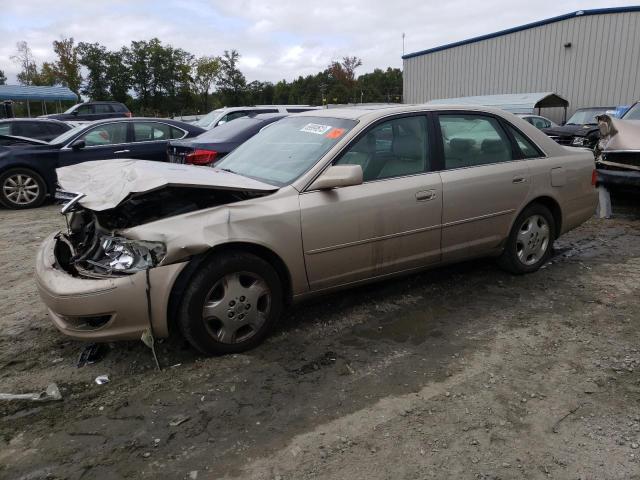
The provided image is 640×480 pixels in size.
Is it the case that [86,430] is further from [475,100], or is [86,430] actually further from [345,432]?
[475,100]

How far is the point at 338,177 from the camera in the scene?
350cm

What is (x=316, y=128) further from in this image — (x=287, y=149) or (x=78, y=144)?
(x=78, y=144)

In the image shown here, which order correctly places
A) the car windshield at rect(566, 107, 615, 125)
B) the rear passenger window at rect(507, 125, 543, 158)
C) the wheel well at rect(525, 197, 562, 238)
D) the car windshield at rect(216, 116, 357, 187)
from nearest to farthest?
the car windshield at rect(216, 116, 357, 187) < the rear passenger window at rect(507, 125, 543, 158) < the wheel well at rect(525, 197, 562, 238) < the car windshield at rect(566, 107, 615, 125)

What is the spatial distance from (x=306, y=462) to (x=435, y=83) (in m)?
30.2

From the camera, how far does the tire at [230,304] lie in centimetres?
317

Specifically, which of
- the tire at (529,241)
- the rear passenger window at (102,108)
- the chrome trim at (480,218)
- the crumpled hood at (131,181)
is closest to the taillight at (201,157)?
the crumpled hood at (131,181)

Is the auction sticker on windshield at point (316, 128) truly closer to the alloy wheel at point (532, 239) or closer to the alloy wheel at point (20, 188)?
the alloy wheel at point (532, 239)

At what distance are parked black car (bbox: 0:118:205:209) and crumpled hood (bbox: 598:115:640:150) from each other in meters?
7.55

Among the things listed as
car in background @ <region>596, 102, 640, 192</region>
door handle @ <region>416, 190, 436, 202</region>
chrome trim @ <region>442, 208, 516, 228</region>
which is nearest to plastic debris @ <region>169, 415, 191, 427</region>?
door handle @ <region>416, 190, 436, 202</region>

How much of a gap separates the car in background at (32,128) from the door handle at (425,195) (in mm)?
9409

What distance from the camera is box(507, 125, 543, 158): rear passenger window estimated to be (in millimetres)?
4637

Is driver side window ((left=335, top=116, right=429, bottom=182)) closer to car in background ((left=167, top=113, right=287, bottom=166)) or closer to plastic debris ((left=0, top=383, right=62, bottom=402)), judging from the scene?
plastic debris ((left=0, top=383, right=62, bottom=402))

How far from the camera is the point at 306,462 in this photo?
2.44 metres

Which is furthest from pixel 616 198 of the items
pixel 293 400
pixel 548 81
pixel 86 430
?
pixel 548 81
